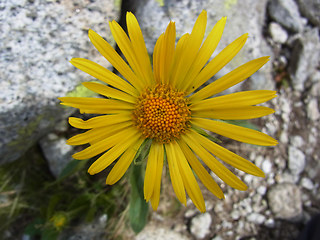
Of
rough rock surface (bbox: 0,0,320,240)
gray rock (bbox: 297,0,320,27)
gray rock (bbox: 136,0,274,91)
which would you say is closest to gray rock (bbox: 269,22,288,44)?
rough rock surface (bbox: 0,0,320,240)

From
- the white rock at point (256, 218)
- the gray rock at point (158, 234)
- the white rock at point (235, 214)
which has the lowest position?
the white rock at point (256, 218)

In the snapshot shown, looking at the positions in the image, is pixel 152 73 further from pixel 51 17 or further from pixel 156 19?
pixel 51 17

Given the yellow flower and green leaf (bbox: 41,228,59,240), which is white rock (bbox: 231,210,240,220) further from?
green leaf (bbox: 41,228,59,240)

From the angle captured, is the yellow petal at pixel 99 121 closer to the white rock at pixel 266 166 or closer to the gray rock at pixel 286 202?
the white rock at pixel 266 166

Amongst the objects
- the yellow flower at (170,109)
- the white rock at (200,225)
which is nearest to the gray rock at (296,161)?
the white rock at (200,225)

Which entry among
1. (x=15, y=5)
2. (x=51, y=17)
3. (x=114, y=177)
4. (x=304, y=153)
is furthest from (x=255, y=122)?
(x=15, y=5)

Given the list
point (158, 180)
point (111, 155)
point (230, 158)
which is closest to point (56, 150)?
point (111, 155)
